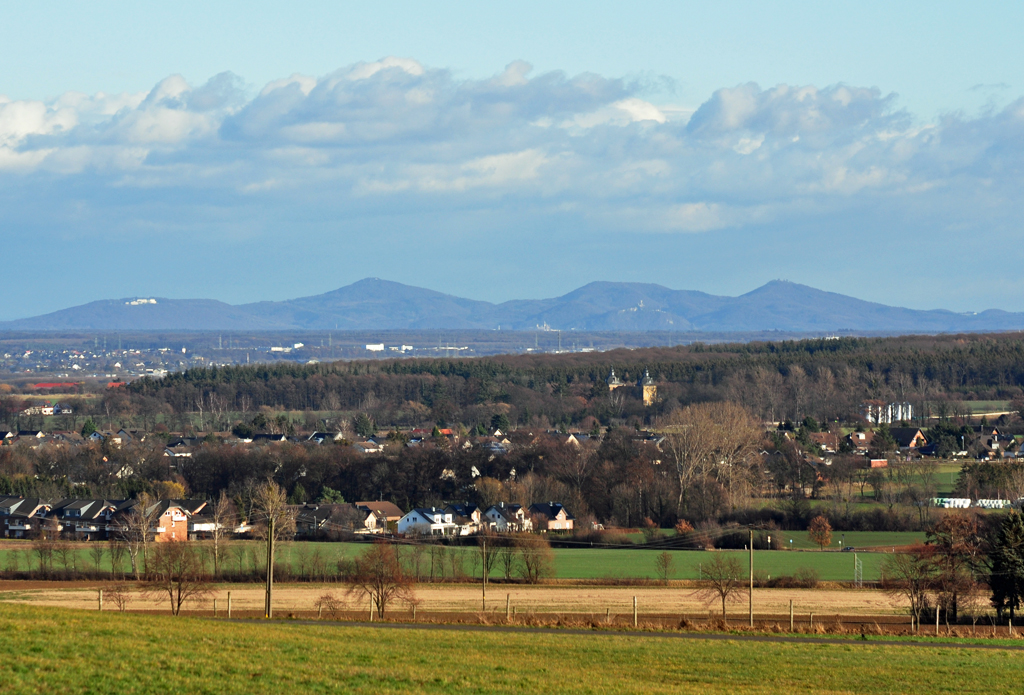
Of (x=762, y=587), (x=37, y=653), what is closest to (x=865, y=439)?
(x=762, y=587)

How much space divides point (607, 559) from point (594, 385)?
3300 inches

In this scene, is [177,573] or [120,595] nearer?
[120,595]

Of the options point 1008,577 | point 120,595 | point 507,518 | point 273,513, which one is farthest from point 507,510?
point 1008,577

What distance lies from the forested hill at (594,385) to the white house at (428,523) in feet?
155

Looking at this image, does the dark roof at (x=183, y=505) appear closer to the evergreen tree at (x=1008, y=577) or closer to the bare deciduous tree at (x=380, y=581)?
the bare deciduous tree at (x=380, y=581)

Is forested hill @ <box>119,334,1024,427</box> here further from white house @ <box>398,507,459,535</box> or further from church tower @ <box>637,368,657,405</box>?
white house @ <box>398,507,459,535</box>

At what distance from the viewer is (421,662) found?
729 inches

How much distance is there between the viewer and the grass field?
144 ft

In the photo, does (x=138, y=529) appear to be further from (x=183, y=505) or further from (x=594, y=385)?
(x=594, y=385)

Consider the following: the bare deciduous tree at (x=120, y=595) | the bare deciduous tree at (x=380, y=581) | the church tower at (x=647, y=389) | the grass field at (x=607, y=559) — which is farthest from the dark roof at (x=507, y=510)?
the church tower at (x=647, y=389)

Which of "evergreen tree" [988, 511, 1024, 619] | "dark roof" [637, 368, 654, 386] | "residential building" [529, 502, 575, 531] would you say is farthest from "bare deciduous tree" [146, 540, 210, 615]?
"dark roof" [637, 368, 654, 386]

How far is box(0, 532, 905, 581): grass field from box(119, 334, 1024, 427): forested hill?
2247 inches

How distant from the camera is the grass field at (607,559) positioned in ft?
144

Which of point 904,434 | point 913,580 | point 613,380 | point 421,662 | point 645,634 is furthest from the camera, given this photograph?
point 613,380
